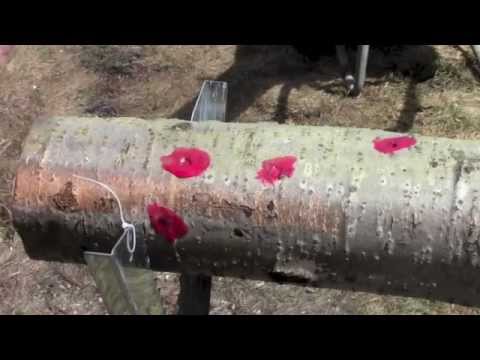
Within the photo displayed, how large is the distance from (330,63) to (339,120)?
0.62 m

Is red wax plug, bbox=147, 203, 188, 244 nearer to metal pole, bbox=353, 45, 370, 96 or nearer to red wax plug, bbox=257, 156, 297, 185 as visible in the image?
red wax plug, bbox=257, 156, 297, 185

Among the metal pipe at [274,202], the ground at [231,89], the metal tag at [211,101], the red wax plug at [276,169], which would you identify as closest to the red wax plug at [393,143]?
the metal pipe at [274,202]

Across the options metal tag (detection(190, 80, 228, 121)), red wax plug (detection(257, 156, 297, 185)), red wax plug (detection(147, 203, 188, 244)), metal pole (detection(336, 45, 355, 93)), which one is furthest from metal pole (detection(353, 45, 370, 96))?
red wax plug (detection(147, 203, 188, 244))

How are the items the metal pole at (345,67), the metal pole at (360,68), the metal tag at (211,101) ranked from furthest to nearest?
the metal pole at (345,67)
the metal pole at (360,68)
the metal tag at (211,101)

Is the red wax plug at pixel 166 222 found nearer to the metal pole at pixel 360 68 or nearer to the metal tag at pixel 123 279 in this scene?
the metal tag at pixel 123 279

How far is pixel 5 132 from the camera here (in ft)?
12.4

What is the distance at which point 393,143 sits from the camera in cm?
157

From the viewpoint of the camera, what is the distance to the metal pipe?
4.87 ft

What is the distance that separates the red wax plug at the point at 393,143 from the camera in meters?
1.55

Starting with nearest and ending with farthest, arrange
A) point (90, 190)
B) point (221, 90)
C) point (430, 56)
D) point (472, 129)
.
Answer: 1. point (90, 190)
2. point (221, 90)
3. point (472, 129)
4. point (430, 56)

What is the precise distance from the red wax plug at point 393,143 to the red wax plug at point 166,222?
0.52 meters

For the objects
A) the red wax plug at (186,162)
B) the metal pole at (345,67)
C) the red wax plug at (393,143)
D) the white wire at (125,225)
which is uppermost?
the metal pole at (345,67)

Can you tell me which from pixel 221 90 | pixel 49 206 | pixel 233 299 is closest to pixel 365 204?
pixel 221 90
